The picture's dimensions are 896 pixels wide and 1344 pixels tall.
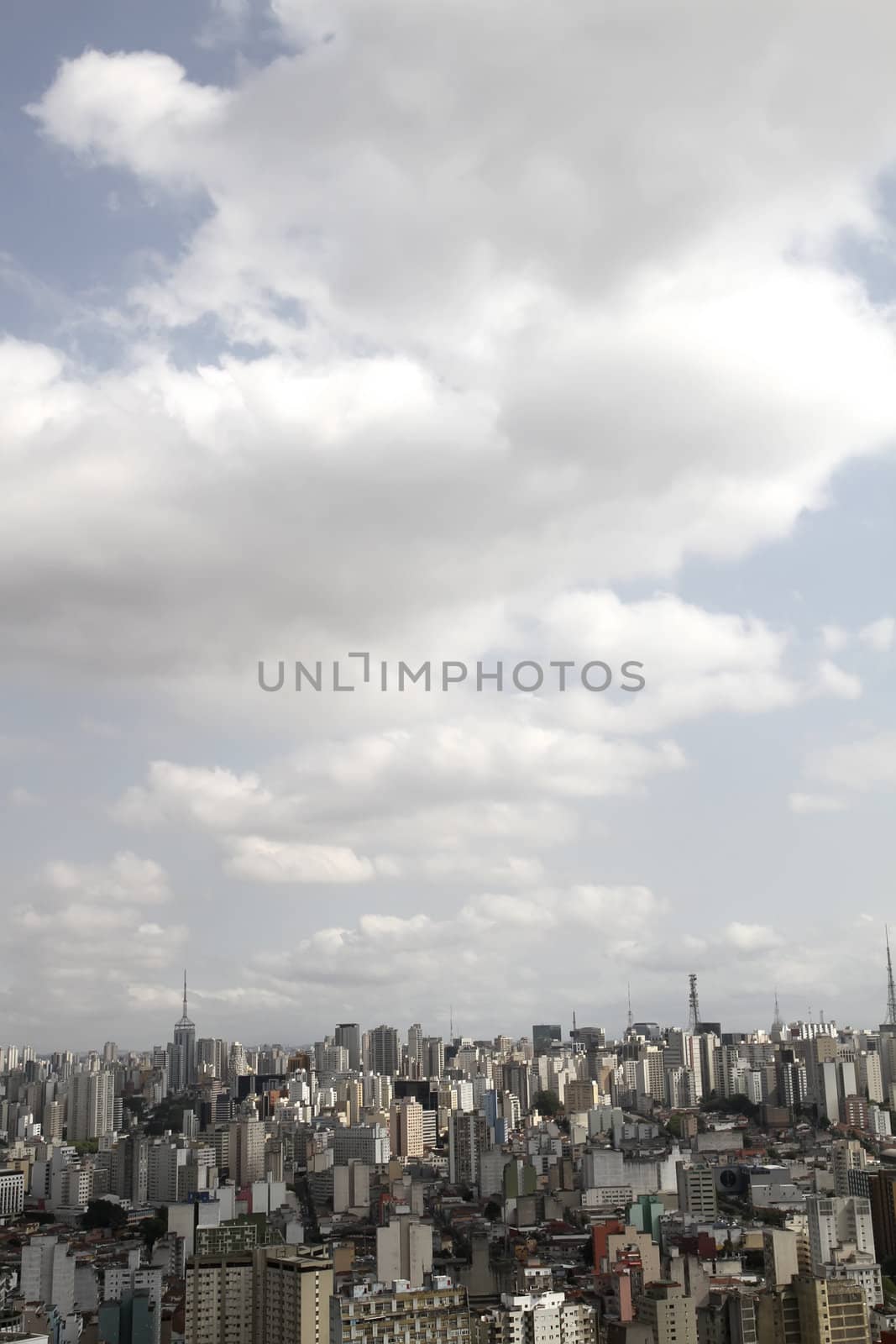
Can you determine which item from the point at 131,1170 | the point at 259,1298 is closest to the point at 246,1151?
the point at 131,1170

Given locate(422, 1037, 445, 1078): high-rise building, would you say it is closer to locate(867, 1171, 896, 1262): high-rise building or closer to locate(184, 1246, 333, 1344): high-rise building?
locate(867, 1171, 896, 1262): high-rise building

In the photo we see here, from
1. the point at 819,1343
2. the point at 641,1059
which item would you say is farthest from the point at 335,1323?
the point at 641,1059

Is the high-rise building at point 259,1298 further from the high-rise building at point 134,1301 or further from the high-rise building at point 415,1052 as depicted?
the high-rise building at point 415,1052

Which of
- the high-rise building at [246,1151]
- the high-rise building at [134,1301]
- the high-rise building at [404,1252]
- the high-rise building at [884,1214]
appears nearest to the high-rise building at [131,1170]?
the high-rise building at [246,1151]

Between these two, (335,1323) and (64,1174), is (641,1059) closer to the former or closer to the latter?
(64,1174)

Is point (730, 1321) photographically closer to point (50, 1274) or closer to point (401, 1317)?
point (401, 1317)

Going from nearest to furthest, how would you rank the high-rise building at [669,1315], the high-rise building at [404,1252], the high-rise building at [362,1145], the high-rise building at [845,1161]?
the high-rise building at [669,1315]
the high-rise building at [404,1252]
the high-rise building at [845,1161]
the high-rise building at [362,1145]
